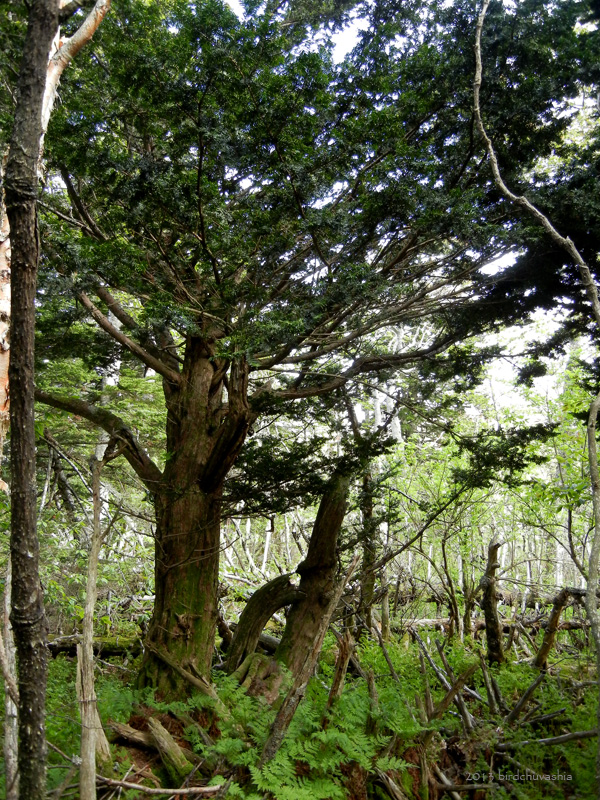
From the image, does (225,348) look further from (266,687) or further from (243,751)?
(266,687)

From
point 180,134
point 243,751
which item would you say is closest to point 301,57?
point 180,134

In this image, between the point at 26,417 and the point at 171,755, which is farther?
the point at 171,755

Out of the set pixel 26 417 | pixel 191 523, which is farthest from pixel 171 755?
pixel 26 417

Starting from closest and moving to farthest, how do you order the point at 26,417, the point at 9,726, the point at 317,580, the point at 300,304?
the point at 26,417 < the point at 9,726 < the point at 300,304 < the point at 317,580

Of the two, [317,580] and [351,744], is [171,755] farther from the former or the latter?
[317,580]

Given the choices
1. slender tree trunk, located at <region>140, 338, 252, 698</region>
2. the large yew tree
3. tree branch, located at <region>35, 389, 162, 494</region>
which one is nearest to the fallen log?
slender tree trunk, located at <region>140, 338, 252, 698</region>

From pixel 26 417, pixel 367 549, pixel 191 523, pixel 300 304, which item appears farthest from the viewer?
pixel 367 549

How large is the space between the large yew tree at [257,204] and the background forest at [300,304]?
32mm

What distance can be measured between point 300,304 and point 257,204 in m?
0.97

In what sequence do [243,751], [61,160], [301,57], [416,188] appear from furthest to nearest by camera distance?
[61,160]
[416,188]
[301,57]
[243,751]

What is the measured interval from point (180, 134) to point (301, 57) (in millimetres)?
1227

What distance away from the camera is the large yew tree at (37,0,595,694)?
433 cm

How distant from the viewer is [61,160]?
4824 mm

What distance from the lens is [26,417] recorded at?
63.0 inches
